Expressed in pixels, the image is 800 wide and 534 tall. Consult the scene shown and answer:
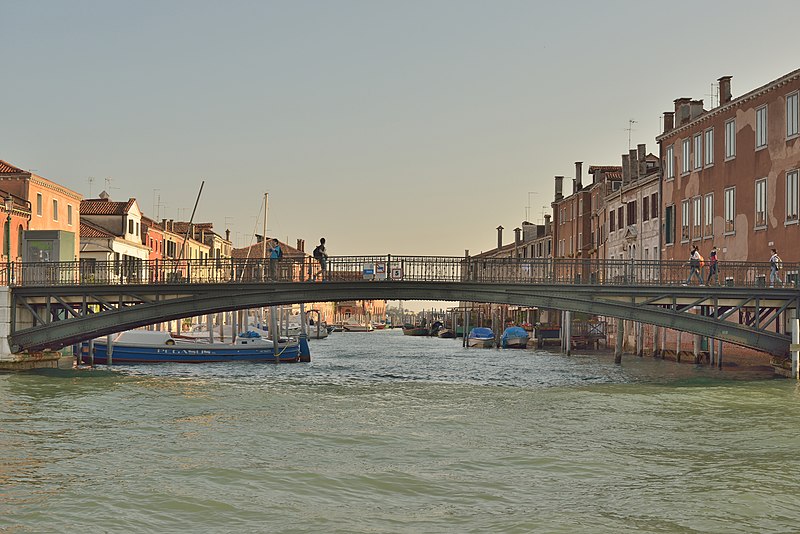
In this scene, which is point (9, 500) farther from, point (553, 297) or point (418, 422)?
point (553, 297)

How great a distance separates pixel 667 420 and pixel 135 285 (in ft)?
66.9

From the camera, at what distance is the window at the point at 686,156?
48969mm

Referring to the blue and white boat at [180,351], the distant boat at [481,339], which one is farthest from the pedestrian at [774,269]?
the distant boat at [481,339]

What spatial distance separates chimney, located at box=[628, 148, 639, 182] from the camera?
62.7m

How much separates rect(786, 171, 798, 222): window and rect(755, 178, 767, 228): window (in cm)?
185

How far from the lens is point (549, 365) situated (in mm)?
50750

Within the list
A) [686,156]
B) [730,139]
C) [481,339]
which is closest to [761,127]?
[730,139]

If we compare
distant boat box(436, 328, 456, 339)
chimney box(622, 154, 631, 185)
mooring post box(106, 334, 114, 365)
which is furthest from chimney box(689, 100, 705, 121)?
distant boat box(436, 328, 456, 339)

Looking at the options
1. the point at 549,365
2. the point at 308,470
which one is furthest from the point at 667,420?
the point at 549,365

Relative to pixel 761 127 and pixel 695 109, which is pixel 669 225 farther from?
pixel 761 127

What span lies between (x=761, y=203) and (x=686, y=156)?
911 centimetres

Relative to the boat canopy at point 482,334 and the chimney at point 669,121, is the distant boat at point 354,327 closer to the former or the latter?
the boat canopy at point 482,334

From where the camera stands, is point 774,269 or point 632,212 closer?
point 774,269

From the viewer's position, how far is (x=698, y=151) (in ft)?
156
